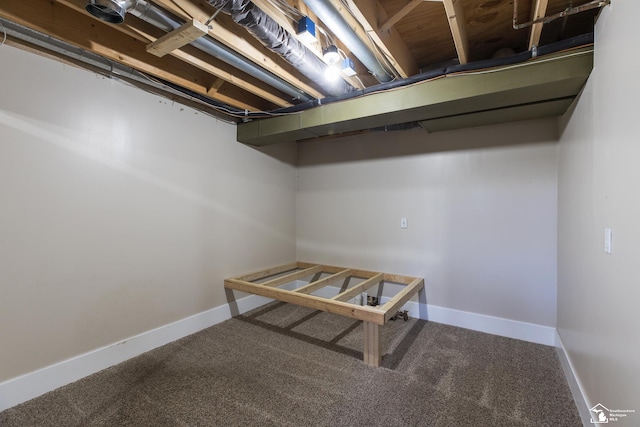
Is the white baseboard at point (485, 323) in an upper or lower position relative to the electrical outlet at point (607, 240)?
lower

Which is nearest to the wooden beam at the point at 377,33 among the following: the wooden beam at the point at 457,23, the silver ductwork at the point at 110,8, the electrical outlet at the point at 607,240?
the wooden beam at the point at 457,23

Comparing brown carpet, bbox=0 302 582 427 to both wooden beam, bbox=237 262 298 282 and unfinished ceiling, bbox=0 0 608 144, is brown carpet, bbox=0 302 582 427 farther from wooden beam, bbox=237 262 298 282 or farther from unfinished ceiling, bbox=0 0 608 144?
unfinished ceiling, bbox=0 0 608 144

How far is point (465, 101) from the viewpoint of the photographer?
2.30m

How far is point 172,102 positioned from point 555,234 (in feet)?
13.1

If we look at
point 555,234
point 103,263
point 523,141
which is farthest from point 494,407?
point 103,263

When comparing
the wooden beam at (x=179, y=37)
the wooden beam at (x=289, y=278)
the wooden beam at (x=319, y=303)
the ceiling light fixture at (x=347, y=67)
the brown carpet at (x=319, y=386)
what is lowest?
the brown carpet at (x=319, y=386)

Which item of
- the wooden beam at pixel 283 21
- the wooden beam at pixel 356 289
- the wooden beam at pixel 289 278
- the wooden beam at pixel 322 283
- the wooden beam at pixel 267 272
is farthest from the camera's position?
the wooden beam at pixel 267 272

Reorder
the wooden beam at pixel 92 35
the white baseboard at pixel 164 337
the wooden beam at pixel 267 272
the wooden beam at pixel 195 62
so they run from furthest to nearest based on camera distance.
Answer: the wooden beam at pixel 267 272
the white baseboard at pixel 164 337
the wooden beam at pixel 195 62
the wooden beam at pixel 92 35

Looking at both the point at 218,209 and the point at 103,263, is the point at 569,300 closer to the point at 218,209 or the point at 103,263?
the point at 218,209

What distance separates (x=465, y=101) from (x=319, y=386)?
252 centimetres

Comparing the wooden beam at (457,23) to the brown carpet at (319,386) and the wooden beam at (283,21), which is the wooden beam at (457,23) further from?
the brown carpet at (319,386)

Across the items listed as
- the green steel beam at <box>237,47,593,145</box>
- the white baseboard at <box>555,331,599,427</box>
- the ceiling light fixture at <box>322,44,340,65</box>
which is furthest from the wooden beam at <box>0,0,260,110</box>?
the white baseboard at <box>555,331,599,427</box>

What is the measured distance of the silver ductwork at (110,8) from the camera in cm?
151

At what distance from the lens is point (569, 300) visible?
2.23 meters
